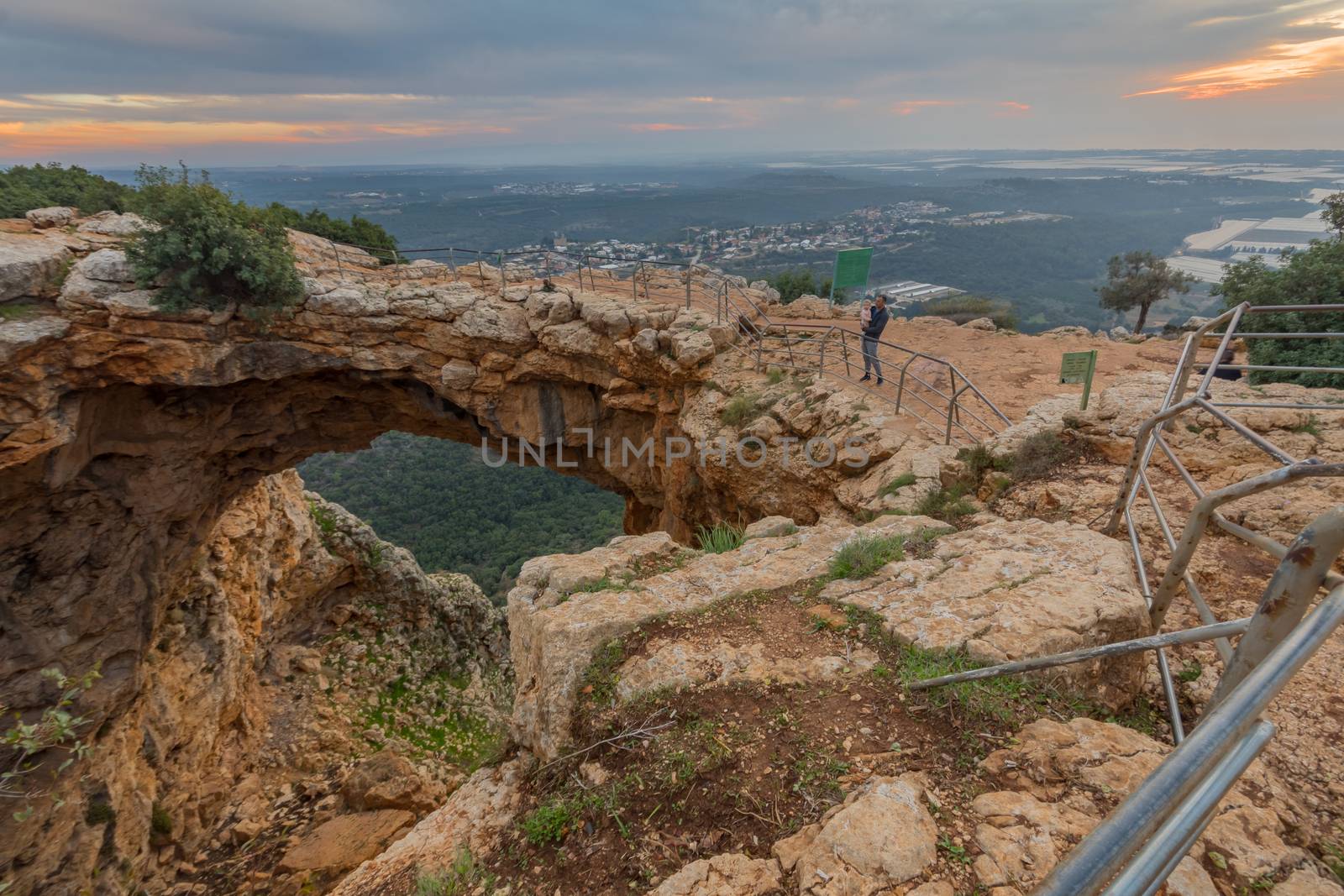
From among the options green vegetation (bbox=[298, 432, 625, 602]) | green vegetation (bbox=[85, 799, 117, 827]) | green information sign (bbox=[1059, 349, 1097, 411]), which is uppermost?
green information sign (bbox=[1059, 349, 1097, 411])

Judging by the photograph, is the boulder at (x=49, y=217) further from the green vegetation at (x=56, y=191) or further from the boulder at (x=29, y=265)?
the boulder at (x=29, y=265)

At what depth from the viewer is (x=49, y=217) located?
44.2ft

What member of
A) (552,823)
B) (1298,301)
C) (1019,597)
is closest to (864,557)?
(1019,597)

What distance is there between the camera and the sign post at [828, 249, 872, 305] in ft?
43.3

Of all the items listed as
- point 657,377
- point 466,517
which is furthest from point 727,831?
point 466,517

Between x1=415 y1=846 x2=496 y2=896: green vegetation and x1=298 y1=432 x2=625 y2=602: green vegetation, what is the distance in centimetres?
2346

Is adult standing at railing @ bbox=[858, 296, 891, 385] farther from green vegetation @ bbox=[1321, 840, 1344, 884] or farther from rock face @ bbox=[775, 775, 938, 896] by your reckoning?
rock face @ bbox=[775, 775, 938, 896]

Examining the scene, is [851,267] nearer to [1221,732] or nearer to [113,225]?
[1221,732]

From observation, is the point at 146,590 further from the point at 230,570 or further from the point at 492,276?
the point at 492,276

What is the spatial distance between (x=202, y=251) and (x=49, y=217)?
5.05 m

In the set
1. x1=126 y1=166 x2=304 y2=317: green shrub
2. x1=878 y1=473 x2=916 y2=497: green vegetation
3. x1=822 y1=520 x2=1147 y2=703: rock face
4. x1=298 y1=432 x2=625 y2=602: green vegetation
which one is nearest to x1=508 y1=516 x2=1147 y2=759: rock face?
x1=822 y1=520 x2=1147 y2=703: rock face

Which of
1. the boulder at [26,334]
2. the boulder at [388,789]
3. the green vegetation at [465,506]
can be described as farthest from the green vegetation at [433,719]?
the boulder at [26,334]

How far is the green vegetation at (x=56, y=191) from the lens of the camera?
14.0 metres

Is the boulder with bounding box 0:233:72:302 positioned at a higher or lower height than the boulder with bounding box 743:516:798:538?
higher
